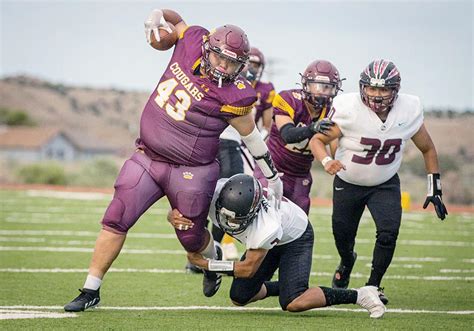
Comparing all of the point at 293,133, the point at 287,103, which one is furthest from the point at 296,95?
the point at 293,133

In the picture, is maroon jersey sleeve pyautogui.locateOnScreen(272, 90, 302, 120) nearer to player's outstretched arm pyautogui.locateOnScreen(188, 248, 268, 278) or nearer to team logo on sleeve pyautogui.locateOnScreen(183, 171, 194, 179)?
A: team logo on sleeve pyautogui.locateOnScreen(183, 171, 194, 179)

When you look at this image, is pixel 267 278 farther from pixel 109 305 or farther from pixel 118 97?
pixel 118 97

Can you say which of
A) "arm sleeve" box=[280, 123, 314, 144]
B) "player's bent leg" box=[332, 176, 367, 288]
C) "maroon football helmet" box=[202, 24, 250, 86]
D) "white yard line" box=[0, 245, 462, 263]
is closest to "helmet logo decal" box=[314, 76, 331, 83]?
"arm sleeve" box=[280, 123, 314, 144]

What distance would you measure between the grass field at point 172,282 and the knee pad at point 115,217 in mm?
533

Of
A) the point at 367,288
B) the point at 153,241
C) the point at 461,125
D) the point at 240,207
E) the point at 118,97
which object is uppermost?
the point at 240,207

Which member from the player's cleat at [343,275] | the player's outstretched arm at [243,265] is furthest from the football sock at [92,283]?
the player's cleat at [343,275]

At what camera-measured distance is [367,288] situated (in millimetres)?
6250

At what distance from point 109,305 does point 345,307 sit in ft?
5.37

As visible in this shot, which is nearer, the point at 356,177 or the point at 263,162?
the point at 263,162

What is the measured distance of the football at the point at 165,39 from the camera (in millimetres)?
6441

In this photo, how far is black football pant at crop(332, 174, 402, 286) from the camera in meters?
6.89

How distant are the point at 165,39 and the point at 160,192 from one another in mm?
1004

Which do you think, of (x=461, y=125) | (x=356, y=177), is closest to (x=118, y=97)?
(x=461, y=125)

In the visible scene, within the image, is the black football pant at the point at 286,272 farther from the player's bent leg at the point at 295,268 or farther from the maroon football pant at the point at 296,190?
the maroon football pant at the point at 296,190
